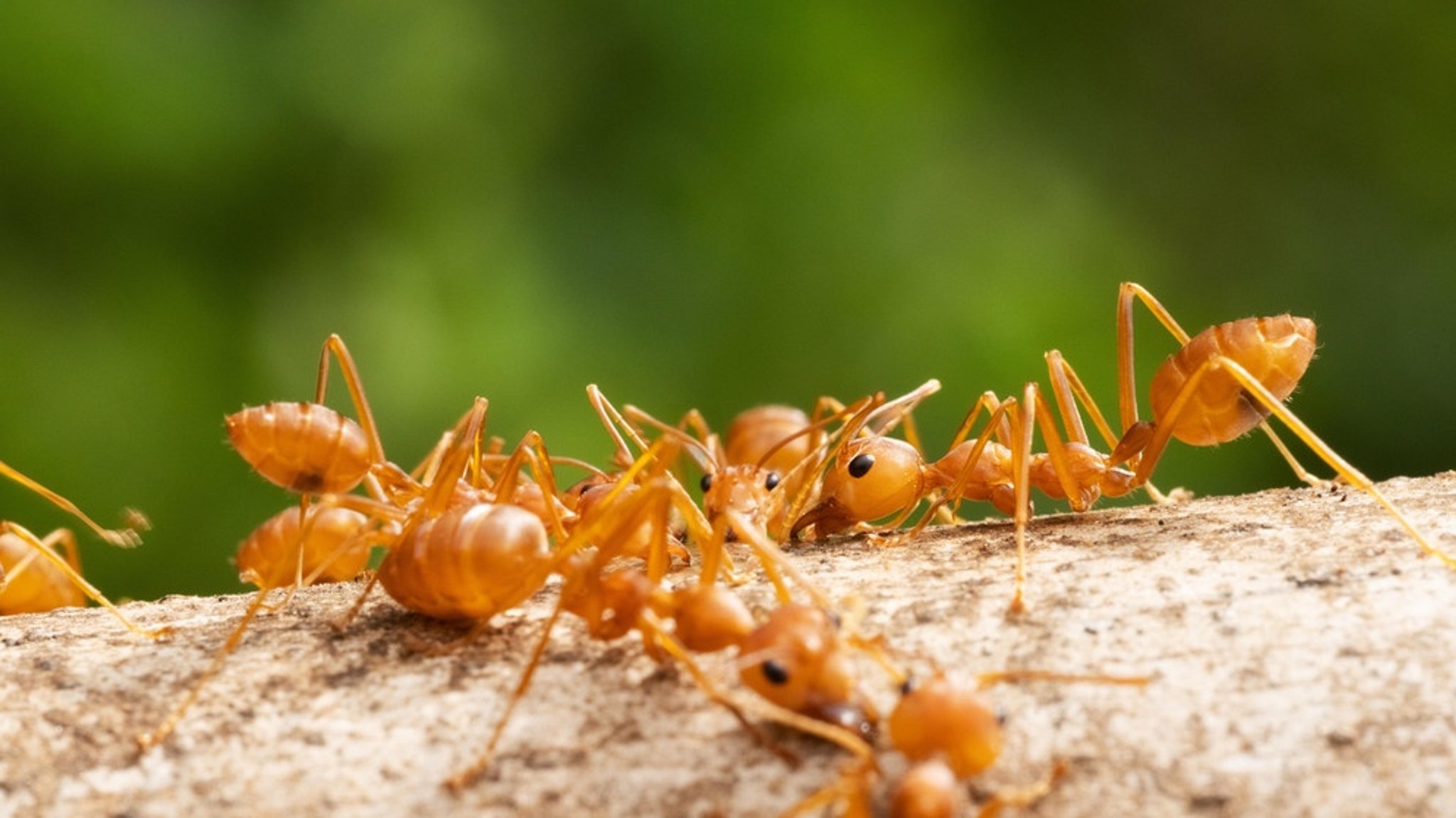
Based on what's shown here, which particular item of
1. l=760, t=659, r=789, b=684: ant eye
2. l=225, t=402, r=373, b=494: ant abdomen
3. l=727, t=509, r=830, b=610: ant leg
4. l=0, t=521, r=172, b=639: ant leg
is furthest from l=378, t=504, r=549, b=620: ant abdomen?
l=225, t=402, r=373, b=494: ant abdomen

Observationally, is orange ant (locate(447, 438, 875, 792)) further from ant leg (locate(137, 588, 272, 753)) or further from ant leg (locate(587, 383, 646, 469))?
ant leg (locate(587, 383, 646, 469))

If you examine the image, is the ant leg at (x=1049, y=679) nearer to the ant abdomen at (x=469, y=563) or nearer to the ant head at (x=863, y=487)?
the ant abdomen at (x=469, y=563)

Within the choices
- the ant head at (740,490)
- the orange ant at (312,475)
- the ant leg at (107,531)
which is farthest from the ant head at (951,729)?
the ant leg at (107,531)

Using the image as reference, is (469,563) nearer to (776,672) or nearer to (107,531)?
(776,672)

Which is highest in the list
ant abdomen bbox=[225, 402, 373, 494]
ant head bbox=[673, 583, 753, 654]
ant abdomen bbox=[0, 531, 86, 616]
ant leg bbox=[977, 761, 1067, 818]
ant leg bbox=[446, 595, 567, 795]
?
ant abdomen bbox=[225, 402, 373, 494]

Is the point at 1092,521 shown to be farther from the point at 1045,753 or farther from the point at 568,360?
the point at 568,360

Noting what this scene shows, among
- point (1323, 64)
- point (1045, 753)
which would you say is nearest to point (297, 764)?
point (1045, 753)
